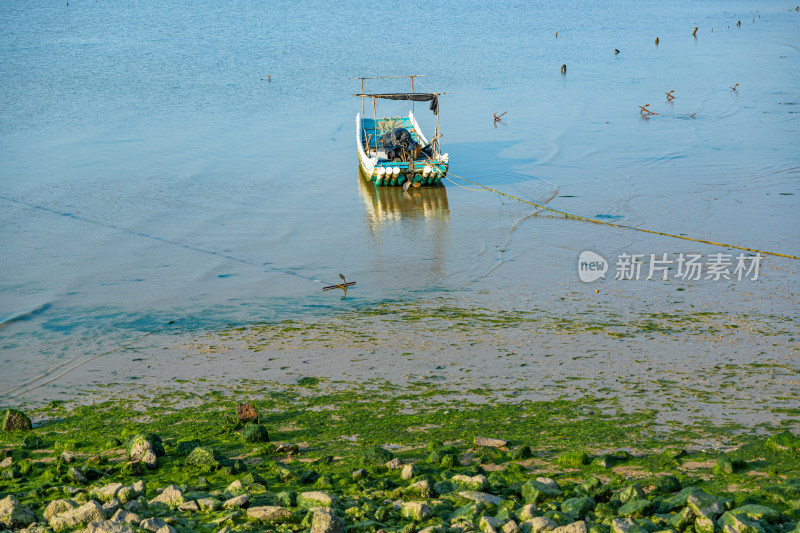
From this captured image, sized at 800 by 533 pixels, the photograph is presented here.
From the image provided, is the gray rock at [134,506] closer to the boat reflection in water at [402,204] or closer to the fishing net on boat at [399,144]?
the boat reflection in water at [402,204]

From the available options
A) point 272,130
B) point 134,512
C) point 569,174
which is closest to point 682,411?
point 134,512

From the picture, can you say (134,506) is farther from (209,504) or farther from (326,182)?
(326,182)

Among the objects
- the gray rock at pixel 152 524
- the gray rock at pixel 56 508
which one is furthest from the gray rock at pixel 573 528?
the gray rock at pixel 56 508

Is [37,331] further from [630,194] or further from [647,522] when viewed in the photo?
[630,194]

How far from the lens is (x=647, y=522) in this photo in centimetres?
563

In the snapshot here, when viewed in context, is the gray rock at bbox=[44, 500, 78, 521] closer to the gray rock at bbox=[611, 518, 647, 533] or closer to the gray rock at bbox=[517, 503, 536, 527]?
the gray rock at bbox=[517, 503, 536, 527]

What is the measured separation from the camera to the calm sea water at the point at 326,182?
13.9 m

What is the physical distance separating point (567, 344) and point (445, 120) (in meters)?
20.9

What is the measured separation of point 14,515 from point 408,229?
13.3m

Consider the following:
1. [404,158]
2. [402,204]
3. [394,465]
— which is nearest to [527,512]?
[394,465]

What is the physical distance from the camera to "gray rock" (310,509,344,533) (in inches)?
219

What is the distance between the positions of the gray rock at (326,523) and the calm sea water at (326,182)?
6926 millimetres

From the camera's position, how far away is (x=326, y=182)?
22.2 meters

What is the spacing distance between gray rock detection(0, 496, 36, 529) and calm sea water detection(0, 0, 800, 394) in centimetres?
511
